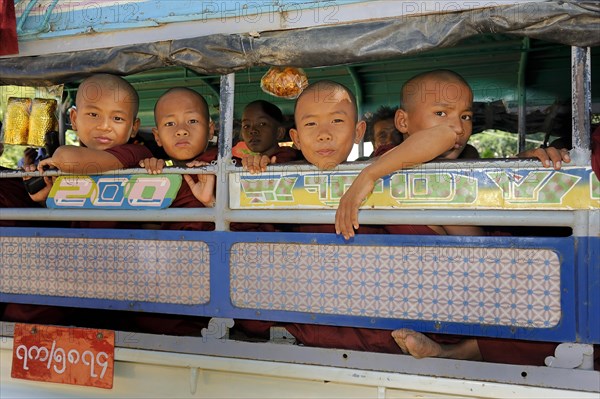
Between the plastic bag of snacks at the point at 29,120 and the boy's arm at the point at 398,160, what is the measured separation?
6.35ft

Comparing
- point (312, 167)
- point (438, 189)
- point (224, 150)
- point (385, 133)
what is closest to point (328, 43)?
point (312, 167)

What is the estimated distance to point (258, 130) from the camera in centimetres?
410

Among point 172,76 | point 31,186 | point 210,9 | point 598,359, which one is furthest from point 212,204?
point 172,76

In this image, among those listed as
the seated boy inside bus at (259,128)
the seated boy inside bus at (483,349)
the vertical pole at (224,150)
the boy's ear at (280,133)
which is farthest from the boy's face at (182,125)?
the seated boy inside bus at (483,349)

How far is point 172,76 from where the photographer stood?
15.7 ft

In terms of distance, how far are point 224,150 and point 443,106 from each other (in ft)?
3.24

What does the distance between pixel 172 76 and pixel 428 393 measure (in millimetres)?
3307

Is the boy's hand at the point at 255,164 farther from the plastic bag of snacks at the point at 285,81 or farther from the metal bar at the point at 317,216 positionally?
the plastic bag of snacks at the point at 285,81

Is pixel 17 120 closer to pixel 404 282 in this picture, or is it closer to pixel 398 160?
pixel 398 160

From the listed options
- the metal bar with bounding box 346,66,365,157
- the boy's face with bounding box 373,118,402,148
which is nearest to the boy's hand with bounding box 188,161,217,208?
the boy's face with bounding box 373,118,402,148

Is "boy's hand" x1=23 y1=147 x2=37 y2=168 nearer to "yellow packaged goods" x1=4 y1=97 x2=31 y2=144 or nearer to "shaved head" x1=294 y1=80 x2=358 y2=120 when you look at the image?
"yellow packaged goods" x1=4 y1=97 x2=31 y2=144

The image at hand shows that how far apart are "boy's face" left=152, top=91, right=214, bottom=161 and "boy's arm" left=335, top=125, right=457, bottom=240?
95cm

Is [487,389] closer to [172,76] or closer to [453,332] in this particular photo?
[453,332]

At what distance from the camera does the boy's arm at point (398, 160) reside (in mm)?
2369
